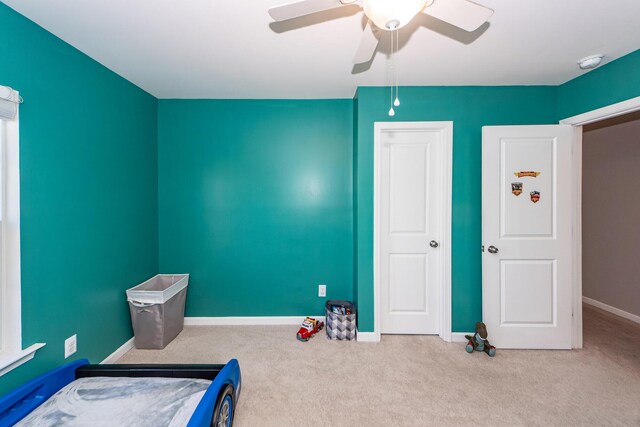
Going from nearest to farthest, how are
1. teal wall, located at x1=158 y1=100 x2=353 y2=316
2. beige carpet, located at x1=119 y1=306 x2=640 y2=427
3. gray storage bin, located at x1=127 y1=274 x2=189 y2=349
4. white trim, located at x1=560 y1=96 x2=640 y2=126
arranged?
beige carpet, located at x1=119 y1=306 x2=640 y2=427
white trim, located at x1=560 y1=96 x2=640 y2=126
gray storage bin, located at x1=127 y1=274 x2=189 y2=349
teal wall, located at x1=158 y1=100 x2=353 y2=316

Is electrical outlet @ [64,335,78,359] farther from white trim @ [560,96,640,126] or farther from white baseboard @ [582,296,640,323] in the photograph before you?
white baseboard @ [582,296,640,323]

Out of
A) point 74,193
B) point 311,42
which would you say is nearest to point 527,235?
point 311,42

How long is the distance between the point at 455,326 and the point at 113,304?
3.15 meters

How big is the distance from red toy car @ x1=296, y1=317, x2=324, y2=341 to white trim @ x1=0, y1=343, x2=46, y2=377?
6.12ft

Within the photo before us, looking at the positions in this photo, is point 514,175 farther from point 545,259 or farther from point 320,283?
point 320,283

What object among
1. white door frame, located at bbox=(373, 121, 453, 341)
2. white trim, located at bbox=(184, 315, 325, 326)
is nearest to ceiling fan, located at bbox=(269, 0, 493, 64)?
white door frame, located at bbox=(373, 121, 453, 341)

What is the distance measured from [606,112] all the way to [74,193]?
4121 mm

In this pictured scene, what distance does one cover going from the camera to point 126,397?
4.92ft

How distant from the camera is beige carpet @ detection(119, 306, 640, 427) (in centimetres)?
173

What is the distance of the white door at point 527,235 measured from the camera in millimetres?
2434

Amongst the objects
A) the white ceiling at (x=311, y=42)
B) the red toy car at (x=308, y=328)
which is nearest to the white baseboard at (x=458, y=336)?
the red toy car at (x=308, y=328)

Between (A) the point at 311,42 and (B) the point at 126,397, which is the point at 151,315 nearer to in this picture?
(B) the point at 126,397

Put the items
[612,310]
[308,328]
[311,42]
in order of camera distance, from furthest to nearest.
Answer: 1. [612,310]
2. [308,328]
3. [311,42]

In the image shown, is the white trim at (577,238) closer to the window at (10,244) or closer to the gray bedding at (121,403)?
the gray bedding at (121,403)
